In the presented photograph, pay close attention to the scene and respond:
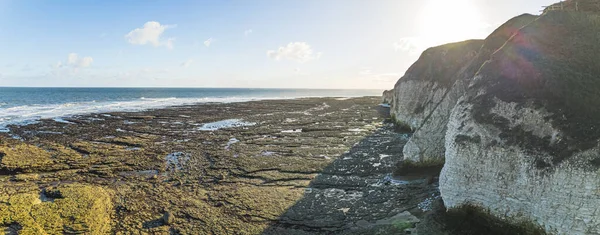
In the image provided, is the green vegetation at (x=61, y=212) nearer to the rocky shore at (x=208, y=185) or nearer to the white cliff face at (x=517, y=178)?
the rocky shore at (x=208, y=185)

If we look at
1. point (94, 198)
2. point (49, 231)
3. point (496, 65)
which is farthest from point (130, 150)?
point (496, 65)

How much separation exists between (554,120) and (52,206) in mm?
19982

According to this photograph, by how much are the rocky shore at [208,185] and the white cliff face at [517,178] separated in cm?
262

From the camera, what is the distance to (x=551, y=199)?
368 inches

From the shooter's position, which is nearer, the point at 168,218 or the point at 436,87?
the point at 168,218

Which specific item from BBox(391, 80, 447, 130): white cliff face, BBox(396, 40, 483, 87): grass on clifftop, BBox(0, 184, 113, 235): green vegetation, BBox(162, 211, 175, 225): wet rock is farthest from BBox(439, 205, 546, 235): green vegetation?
BBox(391, 80, 447, 130): white cliff face

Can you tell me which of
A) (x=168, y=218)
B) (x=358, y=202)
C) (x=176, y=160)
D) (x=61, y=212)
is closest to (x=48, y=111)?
(x=176, y=160)

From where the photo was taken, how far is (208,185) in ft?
56.9

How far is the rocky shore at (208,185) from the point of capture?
12.7 metres

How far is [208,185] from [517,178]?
46.5 ft

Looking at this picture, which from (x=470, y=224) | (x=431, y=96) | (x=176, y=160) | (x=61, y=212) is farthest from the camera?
(x=431, y=96)

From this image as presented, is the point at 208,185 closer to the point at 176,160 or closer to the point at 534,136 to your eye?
the point at 176,160

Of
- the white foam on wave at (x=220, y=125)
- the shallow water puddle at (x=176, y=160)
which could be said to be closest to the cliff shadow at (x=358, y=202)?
the shallow water puddle at (x=176, y=160)

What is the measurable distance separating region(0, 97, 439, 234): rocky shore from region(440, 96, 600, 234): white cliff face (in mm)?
2623
